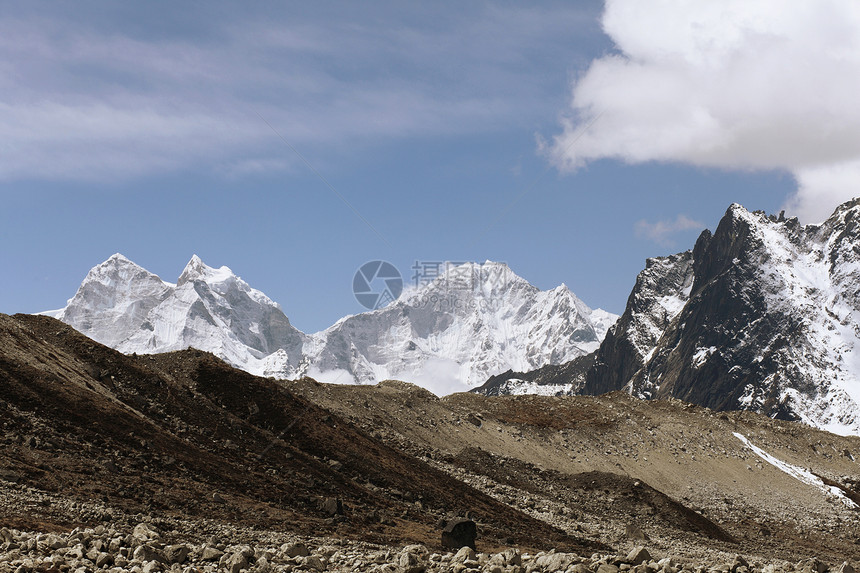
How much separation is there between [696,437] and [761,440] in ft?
26.6

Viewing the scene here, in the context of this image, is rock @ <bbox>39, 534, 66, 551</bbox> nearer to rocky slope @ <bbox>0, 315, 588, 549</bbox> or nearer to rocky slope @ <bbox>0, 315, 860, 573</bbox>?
rocky slope @ <bbox>0, 315, 860, 573</bbox>

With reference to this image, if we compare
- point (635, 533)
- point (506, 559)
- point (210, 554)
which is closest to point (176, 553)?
point (210, 554)

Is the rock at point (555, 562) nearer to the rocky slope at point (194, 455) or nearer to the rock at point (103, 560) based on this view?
the rock at point (103, 560)

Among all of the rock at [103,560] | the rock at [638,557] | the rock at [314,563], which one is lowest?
the rock at [103,560]

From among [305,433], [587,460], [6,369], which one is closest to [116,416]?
[6,369]

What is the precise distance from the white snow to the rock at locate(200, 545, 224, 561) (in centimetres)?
5168

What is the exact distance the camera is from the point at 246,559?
706 inches

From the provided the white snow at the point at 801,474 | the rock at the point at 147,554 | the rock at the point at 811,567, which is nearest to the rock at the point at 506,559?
the rock at the point at 811,567

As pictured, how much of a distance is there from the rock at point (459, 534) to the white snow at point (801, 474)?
41.3 meters

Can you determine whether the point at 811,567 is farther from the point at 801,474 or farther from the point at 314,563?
the point at 801,474

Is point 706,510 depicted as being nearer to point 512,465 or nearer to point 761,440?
point 512,465

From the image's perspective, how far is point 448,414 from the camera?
190ft

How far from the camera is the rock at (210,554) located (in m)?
18.4

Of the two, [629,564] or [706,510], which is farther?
[706,510]
